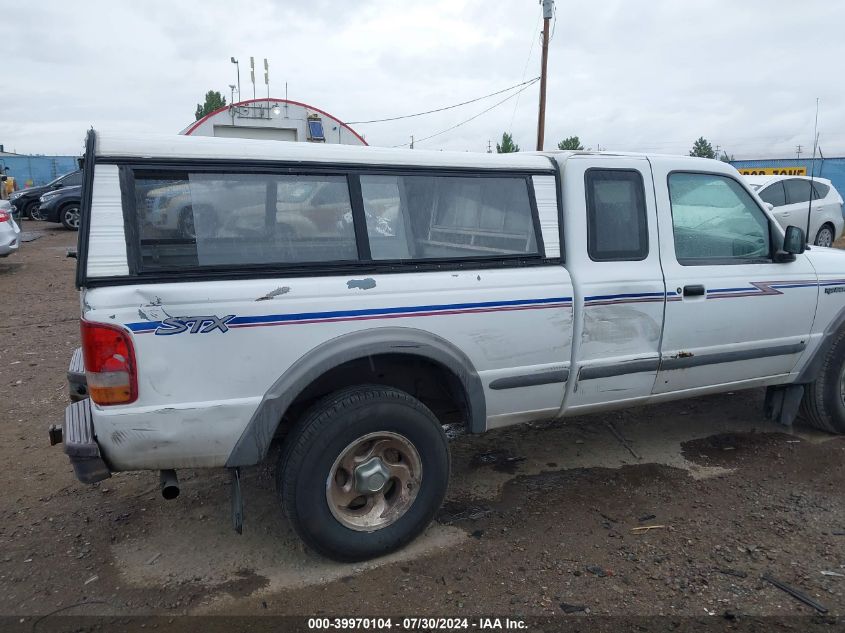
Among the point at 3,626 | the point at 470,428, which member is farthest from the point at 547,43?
the point at 3,626

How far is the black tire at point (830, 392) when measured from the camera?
4512 millimetres

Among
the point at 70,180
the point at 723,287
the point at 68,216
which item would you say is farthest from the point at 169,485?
the point at 70,180

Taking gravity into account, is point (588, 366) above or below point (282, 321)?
below

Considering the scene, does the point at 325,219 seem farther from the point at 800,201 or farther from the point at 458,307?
the point at 800,201

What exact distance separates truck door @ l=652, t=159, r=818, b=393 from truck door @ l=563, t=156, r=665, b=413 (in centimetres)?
11

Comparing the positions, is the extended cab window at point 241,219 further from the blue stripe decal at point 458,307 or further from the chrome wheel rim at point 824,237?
the chrome wheel rim at point 824,237

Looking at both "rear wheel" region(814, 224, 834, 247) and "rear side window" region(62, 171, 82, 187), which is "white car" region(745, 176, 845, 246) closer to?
"rear wheel" region(814, 224, 834, 247)

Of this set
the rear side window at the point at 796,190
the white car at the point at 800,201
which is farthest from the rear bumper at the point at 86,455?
the rear side window at the point at 796,190

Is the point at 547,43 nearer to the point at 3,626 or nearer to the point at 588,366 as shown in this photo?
the point at 588,366

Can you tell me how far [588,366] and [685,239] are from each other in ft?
3.38

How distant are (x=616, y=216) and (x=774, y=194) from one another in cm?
946

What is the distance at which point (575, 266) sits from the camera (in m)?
3.52

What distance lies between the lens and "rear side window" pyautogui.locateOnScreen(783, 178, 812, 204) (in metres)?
11.6

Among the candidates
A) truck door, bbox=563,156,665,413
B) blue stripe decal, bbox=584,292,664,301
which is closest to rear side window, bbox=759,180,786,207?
truck door, bbox=563,156,665,413
